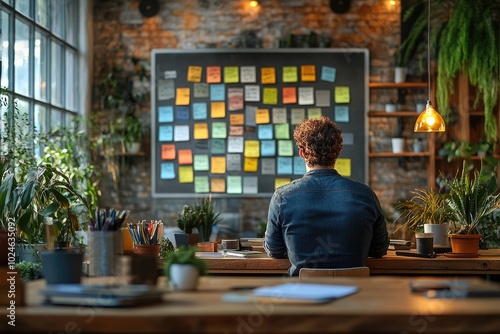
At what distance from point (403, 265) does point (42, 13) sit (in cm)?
472

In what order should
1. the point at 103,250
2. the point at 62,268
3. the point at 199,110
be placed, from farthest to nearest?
the point at 199,110, the point at 103,250, the point at 62,268

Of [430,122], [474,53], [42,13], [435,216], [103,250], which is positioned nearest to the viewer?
[103,250]

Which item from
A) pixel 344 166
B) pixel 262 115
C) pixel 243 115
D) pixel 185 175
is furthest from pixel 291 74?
pixel 185 175

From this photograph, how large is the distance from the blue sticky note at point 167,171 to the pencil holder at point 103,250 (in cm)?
607

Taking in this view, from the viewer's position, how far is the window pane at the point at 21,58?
275 inches

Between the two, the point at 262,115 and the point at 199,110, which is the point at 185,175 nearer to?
the point at 199,110

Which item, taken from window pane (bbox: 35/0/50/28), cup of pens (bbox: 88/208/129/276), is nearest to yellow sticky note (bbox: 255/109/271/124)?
window pane (bbox: 35/0/50/28)

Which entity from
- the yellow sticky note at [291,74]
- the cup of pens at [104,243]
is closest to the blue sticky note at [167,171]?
the yellow sticky note at [291,74]

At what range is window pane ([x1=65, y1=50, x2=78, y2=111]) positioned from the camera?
8586mm

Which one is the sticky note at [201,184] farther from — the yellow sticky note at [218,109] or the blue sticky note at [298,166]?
the blue sticky note at [298,166]

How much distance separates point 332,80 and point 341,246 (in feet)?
17.4

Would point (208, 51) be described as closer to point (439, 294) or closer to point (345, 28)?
point (345, 28)

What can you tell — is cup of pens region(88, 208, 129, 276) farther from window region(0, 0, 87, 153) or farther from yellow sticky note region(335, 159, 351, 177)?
yellow sticky note region(335, 159, 351, 177)

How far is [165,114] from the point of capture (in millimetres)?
8984
